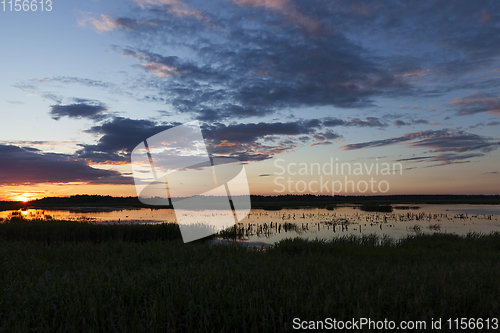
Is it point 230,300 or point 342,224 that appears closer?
point 230,300

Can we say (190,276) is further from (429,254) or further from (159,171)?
(429,254)

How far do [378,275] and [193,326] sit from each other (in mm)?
4467

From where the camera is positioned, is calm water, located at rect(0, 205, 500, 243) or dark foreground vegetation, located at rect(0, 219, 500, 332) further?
calm water, located at rect(0, 205, 500, 243)

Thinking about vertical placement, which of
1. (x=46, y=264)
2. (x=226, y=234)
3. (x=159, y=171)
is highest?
(x=159, y=171)

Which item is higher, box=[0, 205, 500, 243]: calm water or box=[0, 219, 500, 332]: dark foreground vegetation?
box=[0, 219, 500, 332]: dark foreground vegetation

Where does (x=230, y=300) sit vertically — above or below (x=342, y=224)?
above

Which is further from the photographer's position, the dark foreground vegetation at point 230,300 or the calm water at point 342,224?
the calm water at point 342,224

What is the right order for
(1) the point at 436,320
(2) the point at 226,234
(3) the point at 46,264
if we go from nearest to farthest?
(1) the point at 436,320, (3) the point at 46,264, (2) the point at 226,234

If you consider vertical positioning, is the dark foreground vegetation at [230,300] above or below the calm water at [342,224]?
above

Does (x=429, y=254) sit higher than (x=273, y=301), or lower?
lower

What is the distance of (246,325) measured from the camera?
4.34 metres

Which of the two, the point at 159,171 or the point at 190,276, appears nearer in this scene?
the point at 190,276

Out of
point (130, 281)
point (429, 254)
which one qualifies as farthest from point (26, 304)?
point (429, 254)

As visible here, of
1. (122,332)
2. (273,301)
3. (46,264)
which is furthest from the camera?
(46,264)
